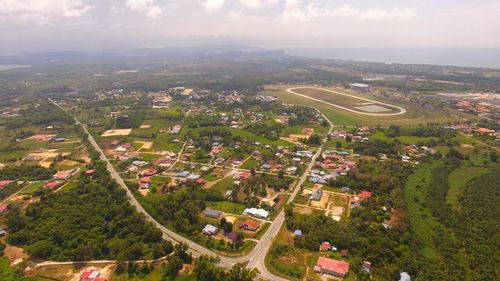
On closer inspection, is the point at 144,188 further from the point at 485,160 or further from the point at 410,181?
the point at 485,160

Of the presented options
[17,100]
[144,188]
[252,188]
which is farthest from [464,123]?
[17,100]

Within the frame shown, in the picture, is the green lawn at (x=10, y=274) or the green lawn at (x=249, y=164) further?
the green lawn at (x=249, y=164)

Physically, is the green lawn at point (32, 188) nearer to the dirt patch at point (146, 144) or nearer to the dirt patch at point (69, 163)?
the dirt patch at point (69, 163)

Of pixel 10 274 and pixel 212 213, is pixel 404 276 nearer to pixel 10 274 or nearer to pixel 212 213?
pixel 212 213

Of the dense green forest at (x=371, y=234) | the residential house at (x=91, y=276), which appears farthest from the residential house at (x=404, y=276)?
the residential house at (x=91, y=276)

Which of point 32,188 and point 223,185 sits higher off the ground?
point 223,185

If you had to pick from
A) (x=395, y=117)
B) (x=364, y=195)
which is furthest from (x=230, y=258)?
(x=395, y=117)
